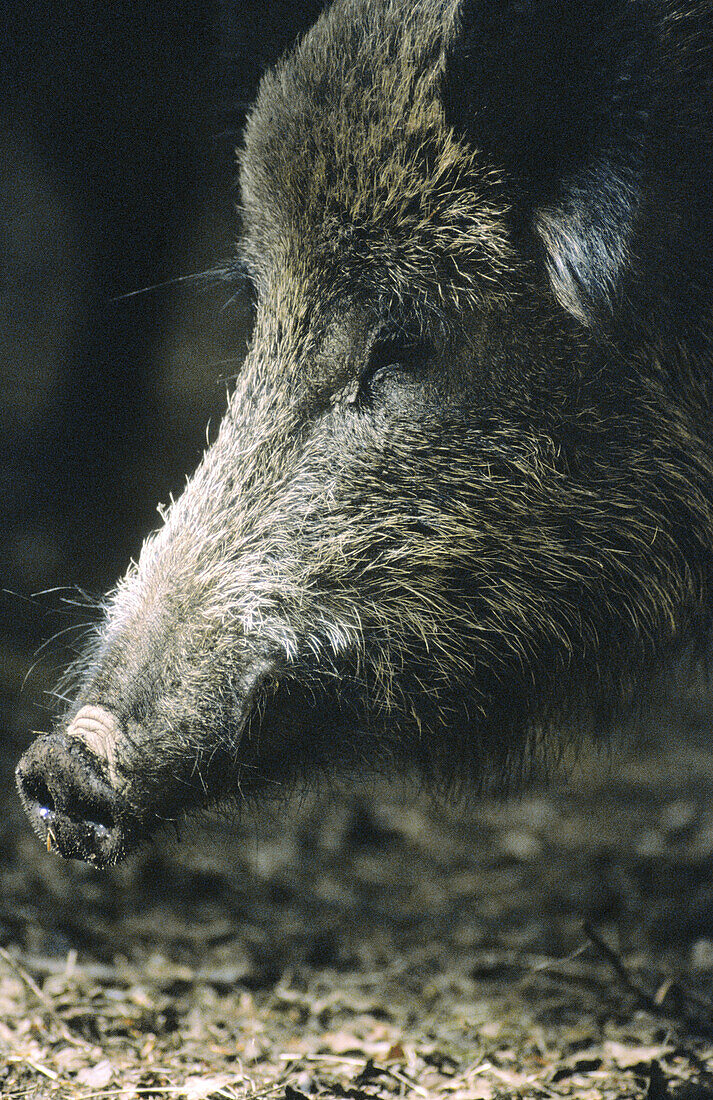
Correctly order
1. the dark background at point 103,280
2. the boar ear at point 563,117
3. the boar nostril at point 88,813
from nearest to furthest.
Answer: the boar ear at point 563,117
the boar nostril at point 88,813
the dark background at point 103,280

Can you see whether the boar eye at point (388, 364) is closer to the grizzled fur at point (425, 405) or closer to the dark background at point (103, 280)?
the grizzled fur at point (425, 405)

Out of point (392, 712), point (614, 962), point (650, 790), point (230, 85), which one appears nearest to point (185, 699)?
point (392, 712)

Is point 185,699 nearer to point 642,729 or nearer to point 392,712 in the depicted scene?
point 392,712

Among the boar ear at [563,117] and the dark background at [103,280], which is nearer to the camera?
the boar ear at [563,117]

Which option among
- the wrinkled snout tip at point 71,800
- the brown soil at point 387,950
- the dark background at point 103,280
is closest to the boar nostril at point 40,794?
the wrinkled snout tip at point 71,800

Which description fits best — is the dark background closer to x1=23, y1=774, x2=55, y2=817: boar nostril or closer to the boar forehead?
the boar forehead

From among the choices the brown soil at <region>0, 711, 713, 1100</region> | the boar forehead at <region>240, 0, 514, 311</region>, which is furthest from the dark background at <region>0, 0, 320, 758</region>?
the brown soil at <region>0, 711, 713, 1100</region>

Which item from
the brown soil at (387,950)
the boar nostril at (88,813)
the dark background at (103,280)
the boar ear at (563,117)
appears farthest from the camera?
the brown soil at (387,950)
